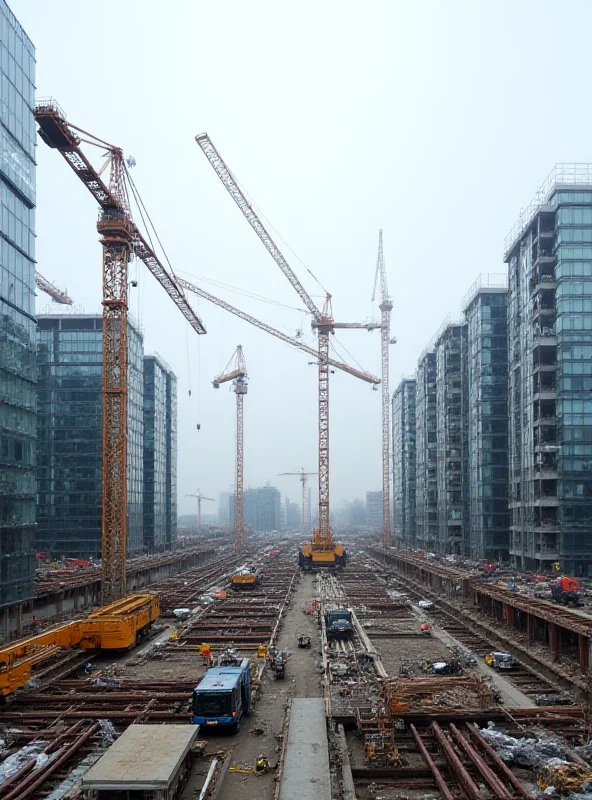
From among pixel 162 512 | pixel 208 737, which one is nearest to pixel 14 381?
pixel 208 737

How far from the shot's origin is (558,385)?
66562 mm

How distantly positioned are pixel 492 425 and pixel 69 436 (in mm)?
54239

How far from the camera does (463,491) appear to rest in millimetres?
104375

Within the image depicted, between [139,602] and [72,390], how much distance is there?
58.4 meters

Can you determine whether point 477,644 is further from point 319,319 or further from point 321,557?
A: point 319,319

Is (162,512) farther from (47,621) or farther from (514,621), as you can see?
(514,621)

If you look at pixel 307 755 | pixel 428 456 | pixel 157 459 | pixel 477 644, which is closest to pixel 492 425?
pixel 428 456

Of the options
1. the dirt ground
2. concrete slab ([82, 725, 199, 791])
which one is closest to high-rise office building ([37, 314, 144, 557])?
the dirt ground

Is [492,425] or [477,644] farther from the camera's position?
[492,425]

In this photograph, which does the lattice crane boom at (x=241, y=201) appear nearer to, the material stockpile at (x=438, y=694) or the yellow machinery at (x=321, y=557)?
the yellow machinery at (x=321, y=557)

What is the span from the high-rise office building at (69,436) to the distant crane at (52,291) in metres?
11.3

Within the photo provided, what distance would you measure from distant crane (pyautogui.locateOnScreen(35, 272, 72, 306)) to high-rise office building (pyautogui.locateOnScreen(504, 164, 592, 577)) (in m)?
68.9

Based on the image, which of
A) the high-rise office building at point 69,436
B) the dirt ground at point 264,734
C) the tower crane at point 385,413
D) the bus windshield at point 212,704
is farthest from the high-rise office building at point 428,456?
the bus windshield at point 212,704

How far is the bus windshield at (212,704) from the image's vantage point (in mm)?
22547
